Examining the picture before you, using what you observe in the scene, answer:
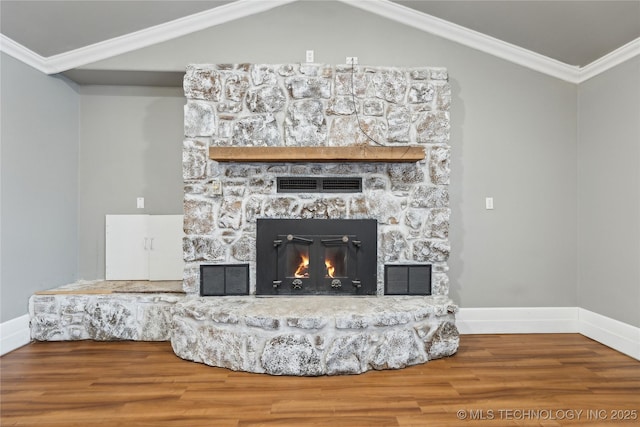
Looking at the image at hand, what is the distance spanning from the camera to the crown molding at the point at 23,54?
3059 millimetres

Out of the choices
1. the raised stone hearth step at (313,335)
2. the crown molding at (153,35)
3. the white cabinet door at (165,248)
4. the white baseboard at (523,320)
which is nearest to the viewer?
the raised stone hearth step at (313,335)

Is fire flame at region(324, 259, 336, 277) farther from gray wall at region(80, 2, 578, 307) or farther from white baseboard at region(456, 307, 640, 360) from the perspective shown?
white baseboard at region(456, 307, 640, 360)

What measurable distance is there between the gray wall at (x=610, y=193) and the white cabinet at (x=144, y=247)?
12.6 feet

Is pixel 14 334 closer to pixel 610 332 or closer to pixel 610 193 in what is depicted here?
pixel 610 332

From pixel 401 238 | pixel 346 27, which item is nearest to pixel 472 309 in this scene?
pixel 401 238

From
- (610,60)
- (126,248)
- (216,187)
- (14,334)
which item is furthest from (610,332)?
(14,334)

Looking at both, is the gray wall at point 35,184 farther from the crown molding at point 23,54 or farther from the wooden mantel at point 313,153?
the wooden mantel at point 313,153

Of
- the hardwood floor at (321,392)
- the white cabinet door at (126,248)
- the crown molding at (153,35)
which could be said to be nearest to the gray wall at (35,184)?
the crown molding at (153,35)

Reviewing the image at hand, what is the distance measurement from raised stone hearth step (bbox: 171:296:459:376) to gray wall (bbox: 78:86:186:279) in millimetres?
1437

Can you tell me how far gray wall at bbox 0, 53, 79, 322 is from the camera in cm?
311

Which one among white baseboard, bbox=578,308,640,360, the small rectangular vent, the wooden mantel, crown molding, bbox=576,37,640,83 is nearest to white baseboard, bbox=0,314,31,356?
the wooden mantel

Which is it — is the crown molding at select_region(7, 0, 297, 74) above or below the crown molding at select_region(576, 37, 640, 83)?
above

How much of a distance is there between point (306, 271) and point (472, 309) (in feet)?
5.28

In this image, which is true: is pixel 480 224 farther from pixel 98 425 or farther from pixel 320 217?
pixel 98 425
